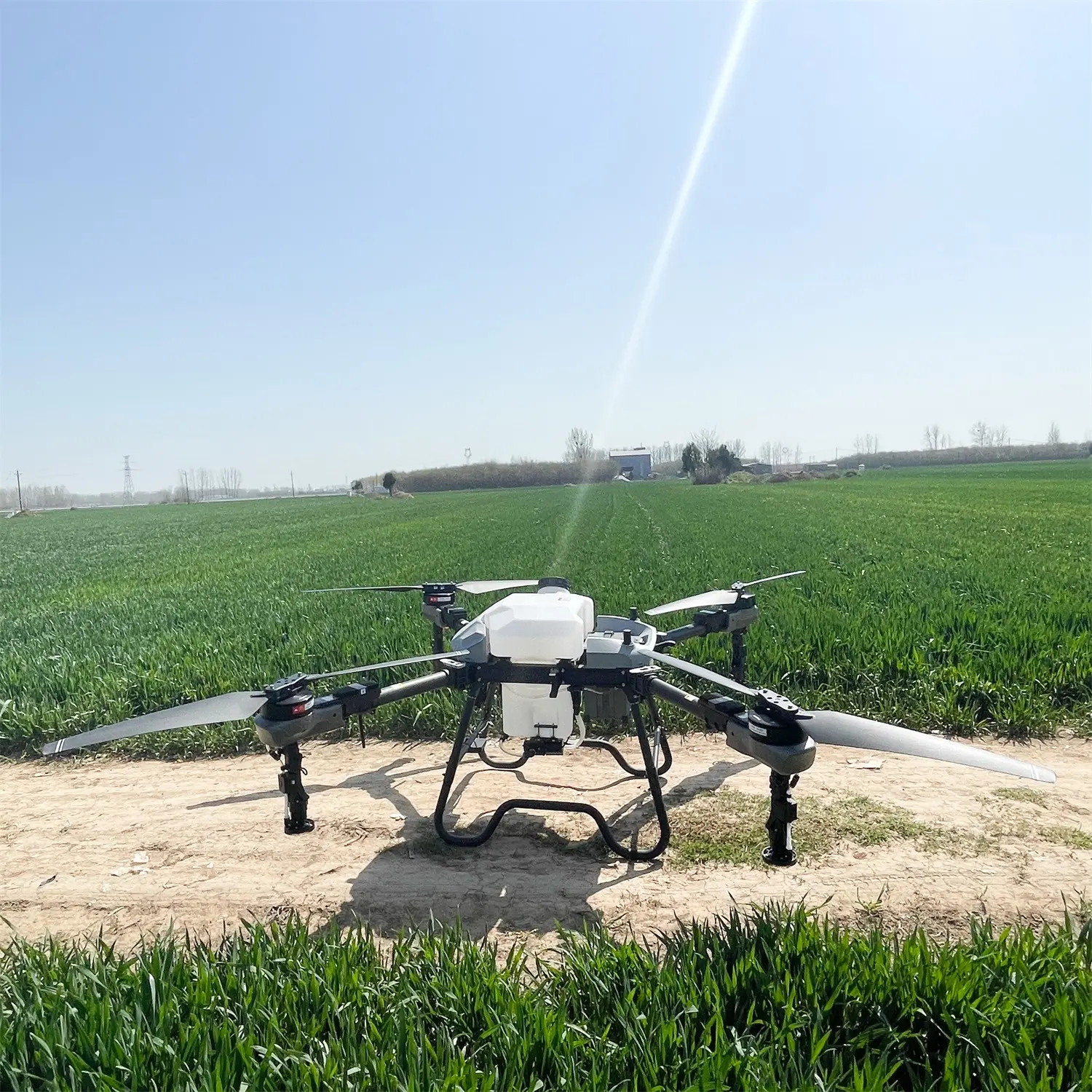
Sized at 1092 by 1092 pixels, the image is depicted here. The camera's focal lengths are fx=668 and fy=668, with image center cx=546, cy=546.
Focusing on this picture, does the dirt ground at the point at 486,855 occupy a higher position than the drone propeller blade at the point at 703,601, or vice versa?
the drone propeller blade at the point at 703,601

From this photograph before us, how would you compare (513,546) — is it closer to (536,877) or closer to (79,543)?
(536,877)

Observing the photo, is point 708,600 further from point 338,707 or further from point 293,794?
point 293,794

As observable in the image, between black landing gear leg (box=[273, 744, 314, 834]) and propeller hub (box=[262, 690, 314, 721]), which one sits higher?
propeller hub (box=[262, 690, 314, 721])

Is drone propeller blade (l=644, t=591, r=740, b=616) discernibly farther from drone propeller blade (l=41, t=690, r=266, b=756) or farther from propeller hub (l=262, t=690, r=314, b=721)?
drone propeller blade (l=41, t=690, r=266, b=756)

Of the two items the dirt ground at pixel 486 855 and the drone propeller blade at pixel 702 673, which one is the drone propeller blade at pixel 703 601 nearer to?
the drone propeller blade at pixel 702 673

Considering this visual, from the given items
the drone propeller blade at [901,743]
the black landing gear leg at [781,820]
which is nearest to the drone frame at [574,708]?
the black landing gear leg at [781,820]

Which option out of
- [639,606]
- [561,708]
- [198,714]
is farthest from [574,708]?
[639,606]

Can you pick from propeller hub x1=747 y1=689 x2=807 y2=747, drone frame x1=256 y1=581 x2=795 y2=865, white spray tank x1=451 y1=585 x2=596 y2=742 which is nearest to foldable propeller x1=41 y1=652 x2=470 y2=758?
drone frame x1=256 y1=581 x2=795 y2=865
